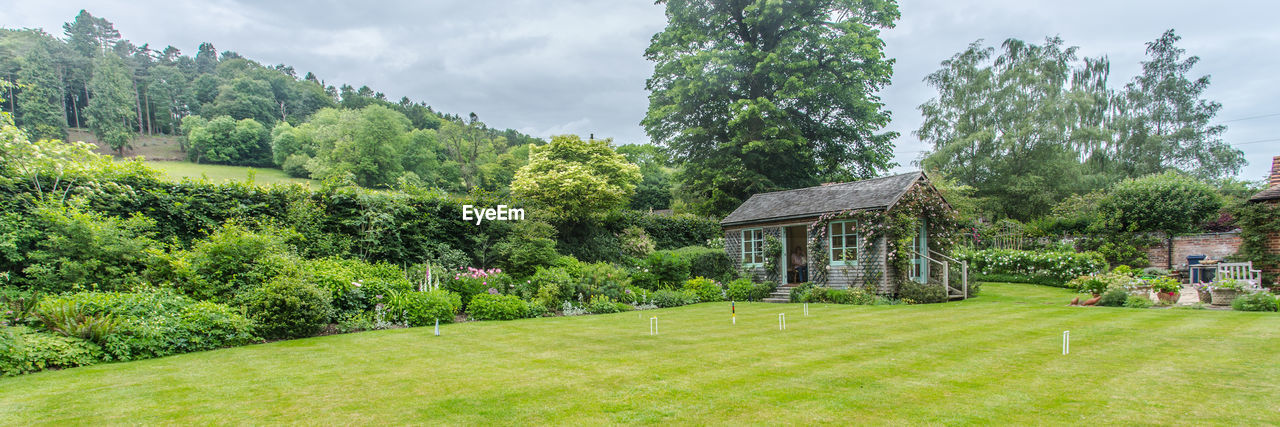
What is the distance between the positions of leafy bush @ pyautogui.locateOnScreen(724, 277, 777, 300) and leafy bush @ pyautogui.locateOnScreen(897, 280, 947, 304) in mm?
3629

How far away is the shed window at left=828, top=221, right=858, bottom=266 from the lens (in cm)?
1538

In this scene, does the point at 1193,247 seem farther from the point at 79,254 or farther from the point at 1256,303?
the point at 79,254

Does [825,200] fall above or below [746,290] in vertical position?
above

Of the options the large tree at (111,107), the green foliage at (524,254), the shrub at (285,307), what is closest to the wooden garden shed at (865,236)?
the green foliage at (524,254)

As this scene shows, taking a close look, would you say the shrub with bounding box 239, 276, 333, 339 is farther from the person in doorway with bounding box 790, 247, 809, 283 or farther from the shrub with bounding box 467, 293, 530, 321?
the person in doorway with bounding box 790, 247, 809, 283

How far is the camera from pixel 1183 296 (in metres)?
13.5

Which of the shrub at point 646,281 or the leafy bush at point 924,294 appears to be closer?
the leafy bush at point 924,294

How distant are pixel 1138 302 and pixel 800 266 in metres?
8.41

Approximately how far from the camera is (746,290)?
53.8ft

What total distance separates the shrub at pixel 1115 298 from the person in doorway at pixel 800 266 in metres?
7.28

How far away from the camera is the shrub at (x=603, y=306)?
41.5 feet

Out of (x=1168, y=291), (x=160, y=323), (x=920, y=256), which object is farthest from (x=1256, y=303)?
(x=160, y=323)

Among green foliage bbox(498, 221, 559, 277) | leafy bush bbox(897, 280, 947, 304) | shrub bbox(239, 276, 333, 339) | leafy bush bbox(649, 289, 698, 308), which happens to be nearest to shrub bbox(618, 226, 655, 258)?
leafy bush bbox(649, 289, 698, 308)

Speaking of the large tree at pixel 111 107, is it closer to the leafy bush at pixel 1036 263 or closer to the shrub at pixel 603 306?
the shrub at pixel 603 306
